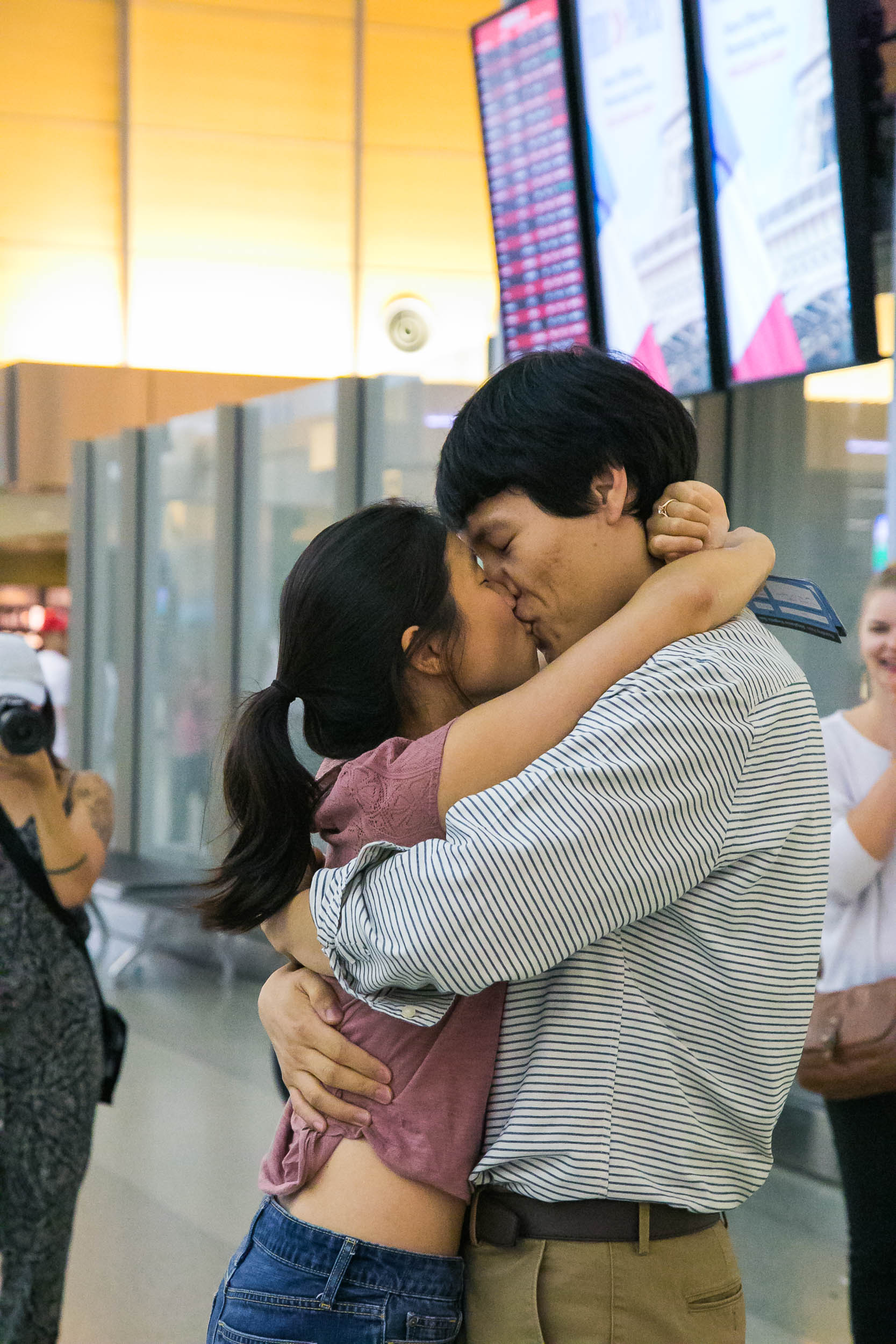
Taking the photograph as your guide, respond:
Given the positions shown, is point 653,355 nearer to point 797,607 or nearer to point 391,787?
point 797,607

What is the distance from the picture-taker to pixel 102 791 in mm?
3291

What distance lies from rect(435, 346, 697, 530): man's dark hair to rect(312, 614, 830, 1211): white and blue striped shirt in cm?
19

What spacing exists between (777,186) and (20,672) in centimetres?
259

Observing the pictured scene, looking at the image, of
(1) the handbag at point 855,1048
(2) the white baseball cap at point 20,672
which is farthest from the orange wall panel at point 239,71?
(1) the handbag at point 855,1048

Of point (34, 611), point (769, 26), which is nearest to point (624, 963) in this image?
point (769, 26)

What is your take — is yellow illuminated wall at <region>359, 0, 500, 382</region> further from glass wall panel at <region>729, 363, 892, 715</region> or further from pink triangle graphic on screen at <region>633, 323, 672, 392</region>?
pink triangle graphic on screen at <region>633, 323, 672, 392</region>

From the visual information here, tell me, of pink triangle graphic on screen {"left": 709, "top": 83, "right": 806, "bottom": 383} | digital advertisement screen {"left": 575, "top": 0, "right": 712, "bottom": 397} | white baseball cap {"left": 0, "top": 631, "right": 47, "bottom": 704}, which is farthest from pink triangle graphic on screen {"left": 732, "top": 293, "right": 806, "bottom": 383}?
white baseball cap {"left": 0, "top": 631, "right": 47, "bottom": 704}

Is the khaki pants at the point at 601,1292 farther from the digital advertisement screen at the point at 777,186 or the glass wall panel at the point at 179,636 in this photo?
the glass wall panel at the point at 179,636

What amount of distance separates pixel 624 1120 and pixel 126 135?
41.0ft

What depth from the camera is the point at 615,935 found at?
4.00 ft

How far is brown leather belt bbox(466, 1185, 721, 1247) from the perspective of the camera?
4.02 feet

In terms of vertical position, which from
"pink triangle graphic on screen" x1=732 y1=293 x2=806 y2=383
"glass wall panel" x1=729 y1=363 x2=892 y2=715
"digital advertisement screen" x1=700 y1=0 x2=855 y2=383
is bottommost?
"glass wall panel" x1=729 y1=363 x2=892 y2=715

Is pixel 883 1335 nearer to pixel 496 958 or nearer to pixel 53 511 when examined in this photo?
pixel 496 958

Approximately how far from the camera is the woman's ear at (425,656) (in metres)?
1.43
